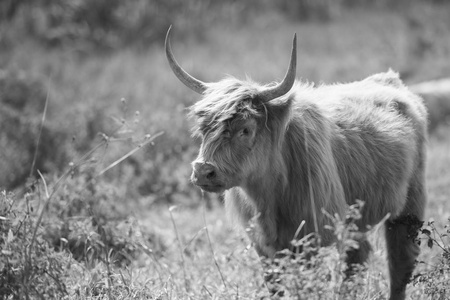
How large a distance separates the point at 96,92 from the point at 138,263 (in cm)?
667

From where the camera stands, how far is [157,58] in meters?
14.1

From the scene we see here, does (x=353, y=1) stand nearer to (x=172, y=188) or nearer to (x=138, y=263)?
(x=172, y=188)

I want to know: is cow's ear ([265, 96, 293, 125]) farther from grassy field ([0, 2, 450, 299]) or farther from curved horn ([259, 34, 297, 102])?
grassy field ([0, 2, 450, 299])

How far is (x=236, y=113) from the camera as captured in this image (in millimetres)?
4156

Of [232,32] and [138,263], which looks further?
[232,32]

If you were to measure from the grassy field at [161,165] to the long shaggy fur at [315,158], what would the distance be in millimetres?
315

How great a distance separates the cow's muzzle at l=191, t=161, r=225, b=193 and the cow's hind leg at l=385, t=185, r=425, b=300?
162cm

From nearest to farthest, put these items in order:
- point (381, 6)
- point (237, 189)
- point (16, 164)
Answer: point (237, 189), point (16, 164), point (381, 6)

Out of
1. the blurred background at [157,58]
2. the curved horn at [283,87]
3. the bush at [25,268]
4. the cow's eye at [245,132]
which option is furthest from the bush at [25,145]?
the curved horn at [283,87]

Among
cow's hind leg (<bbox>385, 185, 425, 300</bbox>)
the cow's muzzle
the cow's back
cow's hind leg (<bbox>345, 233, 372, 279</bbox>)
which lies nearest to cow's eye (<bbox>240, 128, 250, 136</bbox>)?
the cow's muzzle

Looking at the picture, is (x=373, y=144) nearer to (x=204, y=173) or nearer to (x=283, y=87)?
(x=283, y=87)

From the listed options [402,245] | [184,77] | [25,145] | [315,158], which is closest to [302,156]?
[315,158]

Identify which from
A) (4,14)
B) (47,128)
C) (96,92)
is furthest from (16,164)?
(4,14)

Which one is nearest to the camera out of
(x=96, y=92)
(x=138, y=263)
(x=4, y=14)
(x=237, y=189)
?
(x=237, y=189)
